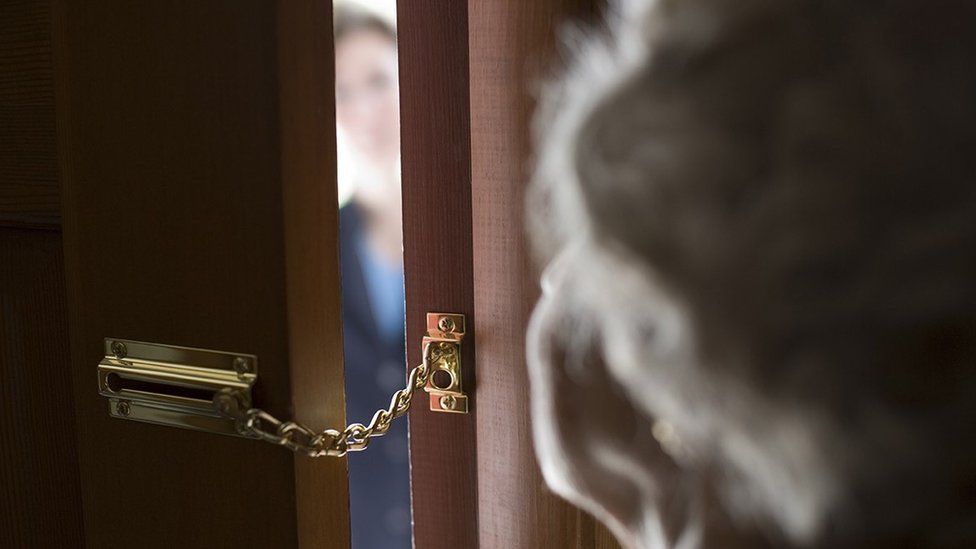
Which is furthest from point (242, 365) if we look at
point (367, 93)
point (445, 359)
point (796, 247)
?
point (367, 93)

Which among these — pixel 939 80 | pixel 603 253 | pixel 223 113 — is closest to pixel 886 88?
pixel 939 80

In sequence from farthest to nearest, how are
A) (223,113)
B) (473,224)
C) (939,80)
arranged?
(473,224) < (223,113) < (939,80)

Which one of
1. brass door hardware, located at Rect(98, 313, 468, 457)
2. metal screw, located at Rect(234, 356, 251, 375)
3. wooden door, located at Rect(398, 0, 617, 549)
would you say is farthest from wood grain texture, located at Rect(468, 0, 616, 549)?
metal screw, located at Rect(234, 356, 251, 375)

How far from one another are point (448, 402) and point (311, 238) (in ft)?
0.86

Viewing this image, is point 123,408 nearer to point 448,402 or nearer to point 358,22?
point 448,402

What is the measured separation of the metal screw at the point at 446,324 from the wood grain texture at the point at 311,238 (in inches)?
6.9

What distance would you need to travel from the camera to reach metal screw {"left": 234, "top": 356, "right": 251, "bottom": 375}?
21.2 inches

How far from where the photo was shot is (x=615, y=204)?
358 millimetres

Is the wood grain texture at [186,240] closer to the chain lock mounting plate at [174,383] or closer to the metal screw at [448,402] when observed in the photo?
the chain lock mounting plate at [174,383]

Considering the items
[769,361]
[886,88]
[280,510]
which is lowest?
[280,510]

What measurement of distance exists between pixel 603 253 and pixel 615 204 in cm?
2

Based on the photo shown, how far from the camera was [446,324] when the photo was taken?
730 millimetres

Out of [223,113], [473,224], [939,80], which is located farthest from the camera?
[473,224]

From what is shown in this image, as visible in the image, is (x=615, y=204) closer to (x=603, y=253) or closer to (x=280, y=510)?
(x=603, y=253)
